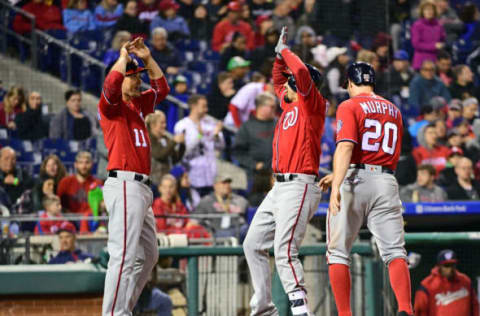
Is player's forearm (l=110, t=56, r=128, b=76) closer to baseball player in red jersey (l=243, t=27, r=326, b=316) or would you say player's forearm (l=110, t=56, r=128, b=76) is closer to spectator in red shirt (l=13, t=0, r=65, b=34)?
baseball player in red jersey (l=243, t=27, r=326, b=316)

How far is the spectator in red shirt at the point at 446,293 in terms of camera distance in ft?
21.9

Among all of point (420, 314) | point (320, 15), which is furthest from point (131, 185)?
point (320, 15)

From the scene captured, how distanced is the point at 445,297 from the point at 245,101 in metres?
4.94

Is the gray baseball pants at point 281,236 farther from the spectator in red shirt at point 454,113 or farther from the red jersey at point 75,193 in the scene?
the spectator in red shirt at point 454,113

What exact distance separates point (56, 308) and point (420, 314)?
8.41 feet

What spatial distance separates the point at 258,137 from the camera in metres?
10.3

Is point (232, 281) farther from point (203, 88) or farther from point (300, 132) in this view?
point (203, 88)

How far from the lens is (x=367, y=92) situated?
579cm

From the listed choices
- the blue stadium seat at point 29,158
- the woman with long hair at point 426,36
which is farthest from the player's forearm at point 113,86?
the woman with long hair at point 426,36

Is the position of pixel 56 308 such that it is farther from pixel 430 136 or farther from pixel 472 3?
pixel 472 3

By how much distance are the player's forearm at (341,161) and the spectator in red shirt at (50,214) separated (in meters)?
4.48

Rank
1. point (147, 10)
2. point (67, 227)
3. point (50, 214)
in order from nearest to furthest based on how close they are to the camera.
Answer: point (67, 227)
point (50, 214)
point (147, 10)

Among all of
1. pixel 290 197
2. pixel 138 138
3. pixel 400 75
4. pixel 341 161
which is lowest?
pixel 290 197

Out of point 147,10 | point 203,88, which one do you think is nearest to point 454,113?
point 203,88
